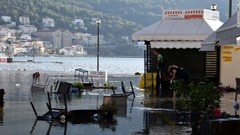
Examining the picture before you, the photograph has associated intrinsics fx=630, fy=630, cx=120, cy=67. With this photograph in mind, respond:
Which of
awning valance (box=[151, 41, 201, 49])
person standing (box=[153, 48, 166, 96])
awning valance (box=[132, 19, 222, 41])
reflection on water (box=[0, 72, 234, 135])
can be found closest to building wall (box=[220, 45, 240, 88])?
awning valance (box=[132, 19, 222, 41])

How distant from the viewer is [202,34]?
3197cm

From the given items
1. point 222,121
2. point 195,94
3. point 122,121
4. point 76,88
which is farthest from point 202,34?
point 222,121

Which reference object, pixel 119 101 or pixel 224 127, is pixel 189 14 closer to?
pixel 119 101

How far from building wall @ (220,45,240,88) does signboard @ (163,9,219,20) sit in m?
2.49

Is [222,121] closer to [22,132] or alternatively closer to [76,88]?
[22,132]

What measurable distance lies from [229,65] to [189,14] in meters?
3.96

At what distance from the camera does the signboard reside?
1343 inches

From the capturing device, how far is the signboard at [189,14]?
112 ft

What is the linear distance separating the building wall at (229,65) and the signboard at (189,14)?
2491 mm

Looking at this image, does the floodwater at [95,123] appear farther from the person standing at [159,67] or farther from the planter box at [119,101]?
the person standing at [159,67]

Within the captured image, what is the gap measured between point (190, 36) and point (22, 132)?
19.0 metres

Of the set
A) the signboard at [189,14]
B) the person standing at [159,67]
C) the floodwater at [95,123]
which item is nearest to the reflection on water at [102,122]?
the floodwater at [95,123]

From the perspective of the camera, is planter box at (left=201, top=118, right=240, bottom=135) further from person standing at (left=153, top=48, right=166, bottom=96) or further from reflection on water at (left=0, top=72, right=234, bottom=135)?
person standing at (left=153, top=48, right=166, bottom=96)

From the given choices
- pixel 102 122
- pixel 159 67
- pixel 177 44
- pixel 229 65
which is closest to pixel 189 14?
pixel 177 44
